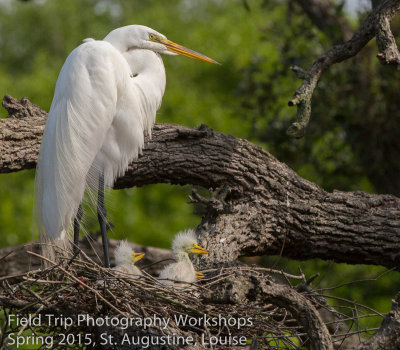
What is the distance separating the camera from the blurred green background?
5184 mm

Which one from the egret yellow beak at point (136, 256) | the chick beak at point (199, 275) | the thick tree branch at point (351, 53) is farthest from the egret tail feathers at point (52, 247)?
the thick tree branch at point (351, 53)

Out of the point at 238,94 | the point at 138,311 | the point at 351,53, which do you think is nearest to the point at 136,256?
the point at 138,311

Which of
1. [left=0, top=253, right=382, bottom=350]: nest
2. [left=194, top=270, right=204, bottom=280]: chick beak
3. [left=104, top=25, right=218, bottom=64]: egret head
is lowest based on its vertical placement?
[left=0, top=253, right=382, bottom=350]: nest

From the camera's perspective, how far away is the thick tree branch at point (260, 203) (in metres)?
3.63

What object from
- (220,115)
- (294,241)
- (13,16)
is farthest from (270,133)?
(13,16)

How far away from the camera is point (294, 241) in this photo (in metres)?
3.74

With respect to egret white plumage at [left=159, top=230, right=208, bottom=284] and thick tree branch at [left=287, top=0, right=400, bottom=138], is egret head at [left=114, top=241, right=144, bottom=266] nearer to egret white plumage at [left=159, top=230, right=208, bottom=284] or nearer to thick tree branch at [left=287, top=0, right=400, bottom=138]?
egret white plumage at [left=159, top=230, right=208, bottom=284]

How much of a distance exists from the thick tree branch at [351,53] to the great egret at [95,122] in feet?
3.04

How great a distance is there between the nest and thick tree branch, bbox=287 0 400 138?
2.33 feet

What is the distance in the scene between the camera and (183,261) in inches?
134

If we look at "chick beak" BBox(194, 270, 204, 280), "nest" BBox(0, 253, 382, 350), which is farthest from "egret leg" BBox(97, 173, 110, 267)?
"nest" BBox(0, 253, 382, 350)

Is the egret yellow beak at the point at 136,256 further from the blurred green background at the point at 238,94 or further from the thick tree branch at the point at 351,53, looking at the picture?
the thick tree branch at the point at 351,53

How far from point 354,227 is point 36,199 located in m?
1.62

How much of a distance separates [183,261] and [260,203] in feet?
1.80
